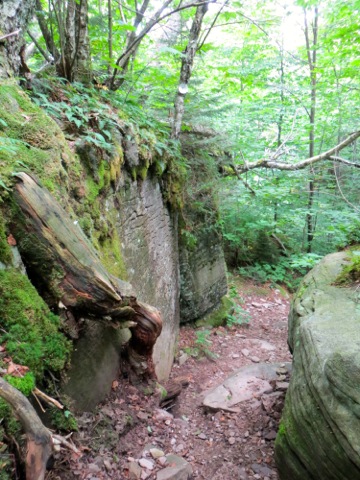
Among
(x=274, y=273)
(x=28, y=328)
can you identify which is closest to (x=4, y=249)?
(x=28, y=328)

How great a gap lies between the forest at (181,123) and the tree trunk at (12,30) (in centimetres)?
2

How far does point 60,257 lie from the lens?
90.7 inches

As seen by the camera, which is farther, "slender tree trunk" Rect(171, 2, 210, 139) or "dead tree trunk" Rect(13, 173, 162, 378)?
"slender tree trunk" Rect(171, 2, 210, 139)

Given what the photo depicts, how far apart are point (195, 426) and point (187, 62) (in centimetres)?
683

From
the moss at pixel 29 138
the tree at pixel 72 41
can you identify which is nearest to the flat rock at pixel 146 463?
the moss at pixel 29 138

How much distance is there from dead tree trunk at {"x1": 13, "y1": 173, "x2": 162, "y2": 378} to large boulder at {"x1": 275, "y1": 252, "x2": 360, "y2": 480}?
1891 millimetres

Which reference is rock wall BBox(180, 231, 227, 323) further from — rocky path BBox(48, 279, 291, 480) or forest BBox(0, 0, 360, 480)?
rocky path BBox(48, 279, 291, 480)

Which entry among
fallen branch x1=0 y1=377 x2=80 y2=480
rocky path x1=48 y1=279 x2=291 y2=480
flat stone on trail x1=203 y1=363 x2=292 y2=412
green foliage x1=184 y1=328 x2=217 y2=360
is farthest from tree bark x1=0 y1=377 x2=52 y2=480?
green foliage x1=184 y1=328 x2=217 y2=360

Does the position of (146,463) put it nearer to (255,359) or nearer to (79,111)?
(79,111)

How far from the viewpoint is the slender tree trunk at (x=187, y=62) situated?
6.43m

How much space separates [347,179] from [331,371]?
31.0 ft

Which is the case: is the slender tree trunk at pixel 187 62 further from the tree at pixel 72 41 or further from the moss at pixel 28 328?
the moss at pixel 28 328

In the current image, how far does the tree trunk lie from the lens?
311 centimetres

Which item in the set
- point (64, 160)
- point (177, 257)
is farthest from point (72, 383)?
point (177, 257)
